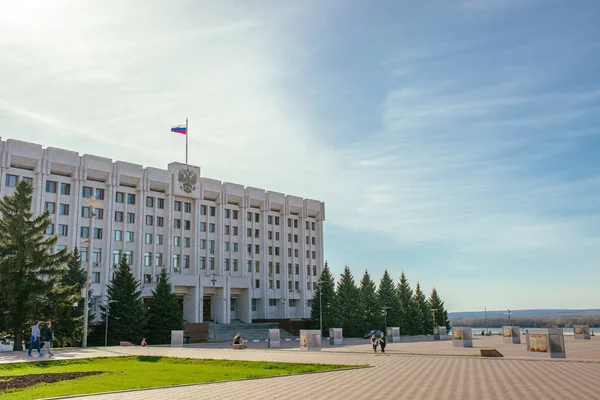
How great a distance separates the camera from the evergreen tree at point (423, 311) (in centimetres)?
7419

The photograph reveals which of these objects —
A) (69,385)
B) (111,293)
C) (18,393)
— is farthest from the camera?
(111,293)

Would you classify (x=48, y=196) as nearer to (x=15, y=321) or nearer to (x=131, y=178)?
(x=131, y=178)

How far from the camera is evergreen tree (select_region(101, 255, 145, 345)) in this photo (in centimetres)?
4781

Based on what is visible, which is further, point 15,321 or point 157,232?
point 157,232

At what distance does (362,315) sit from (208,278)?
19241mm

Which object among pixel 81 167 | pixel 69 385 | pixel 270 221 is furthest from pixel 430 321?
pixel 69 385

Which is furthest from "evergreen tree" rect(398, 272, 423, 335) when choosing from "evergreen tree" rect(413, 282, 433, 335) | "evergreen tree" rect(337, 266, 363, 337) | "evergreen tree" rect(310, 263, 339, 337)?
"evergreen tree" rect(310, 263, 339, 337)

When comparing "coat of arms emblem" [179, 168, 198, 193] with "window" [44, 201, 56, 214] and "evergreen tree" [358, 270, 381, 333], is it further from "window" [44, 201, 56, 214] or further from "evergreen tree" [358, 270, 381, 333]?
"evergreen tree" [358, 270, 381, 333]

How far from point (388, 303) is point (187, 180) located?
98.8 ft

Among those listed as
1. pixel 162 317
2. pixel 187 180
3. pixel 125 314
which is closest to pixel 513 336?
pixel 162 317

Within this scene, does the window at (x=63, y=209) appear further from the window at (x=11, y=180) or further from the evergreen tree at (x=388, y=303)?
the evergreen tree at (x=388, y=303)

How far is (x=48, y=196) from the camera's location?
191ft

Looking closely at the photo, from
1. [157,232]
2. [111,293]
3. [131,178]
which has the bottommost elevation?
[111,293]

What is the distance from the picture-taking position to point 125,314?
4806cm
